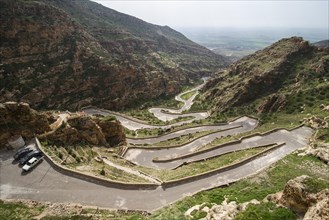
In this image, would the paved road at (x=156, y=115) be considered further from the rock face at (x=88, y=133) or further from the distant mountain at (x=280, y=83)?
the rock face at (x=88, y=133)

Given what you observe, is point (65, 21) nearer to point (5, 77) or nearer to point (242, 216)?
point (5, 77)

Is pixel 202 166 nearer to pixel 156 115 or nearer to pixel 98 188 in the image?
pixel 98 188

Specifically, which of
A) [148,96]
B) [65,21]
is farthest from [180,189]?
[65,21]

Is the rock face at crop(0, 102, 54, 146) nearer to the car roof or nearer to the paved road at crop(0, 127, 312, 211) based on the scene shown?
the paved road at crop(0, 127, 312, 211)

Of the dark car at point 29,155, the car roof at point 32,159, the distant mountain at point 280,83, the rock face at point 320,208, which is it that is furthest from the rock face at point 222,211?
the distant mountain at point 280,83

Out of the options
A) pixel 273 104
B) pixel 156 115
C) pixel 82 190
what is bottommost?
pixel 156 115

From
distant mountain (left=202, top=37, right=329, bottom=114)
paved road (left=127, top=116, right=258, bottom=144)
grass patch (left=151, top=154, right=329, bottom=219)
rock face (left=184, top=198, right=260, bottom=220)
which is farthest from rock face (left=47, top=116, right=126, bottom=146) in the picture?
distant mountain (left=202, top=37, right=329, bottom=114)

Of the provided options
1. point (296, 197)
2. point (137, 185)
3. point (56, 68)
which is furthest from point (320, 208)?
point (56, 68)
